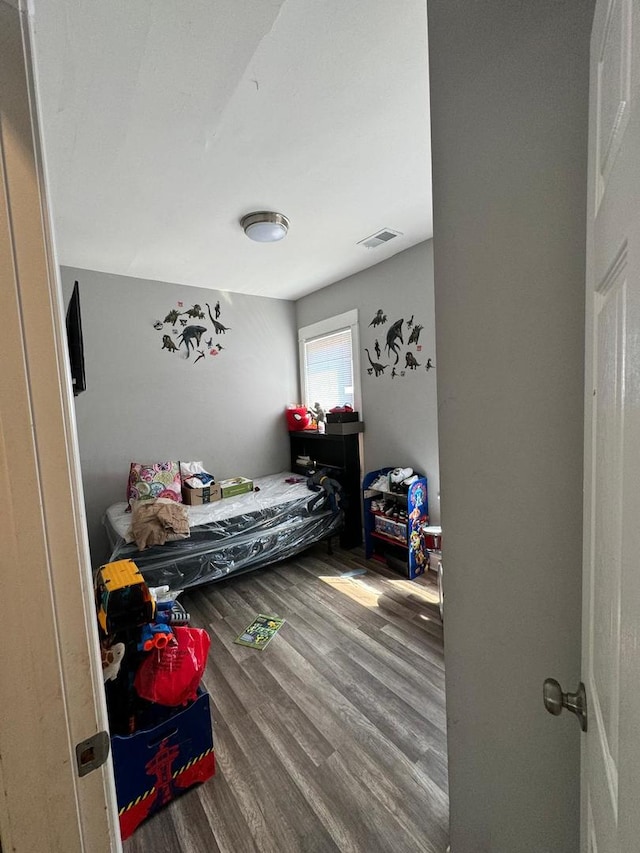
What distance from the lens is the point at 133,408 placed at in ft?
10.6

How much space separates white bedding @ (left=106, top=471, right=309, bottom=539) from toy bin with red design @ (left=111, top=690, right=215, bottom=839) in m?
1.34

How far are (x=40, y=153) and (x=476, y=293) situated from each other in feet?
2.91

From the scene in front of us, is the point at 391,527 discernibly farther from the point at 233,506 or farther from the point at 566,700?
the point at 566,700

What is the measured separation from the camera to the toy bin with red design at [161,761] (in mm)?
1202

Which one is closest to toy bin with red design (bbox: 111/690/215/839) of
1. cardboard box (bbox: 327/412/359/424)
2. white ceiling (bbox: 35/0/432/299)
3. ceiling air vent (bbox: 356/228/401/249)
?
white ceiling (bbox: 35/0/432/299)

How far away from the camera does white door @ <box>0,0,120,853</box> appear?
511 millimetres

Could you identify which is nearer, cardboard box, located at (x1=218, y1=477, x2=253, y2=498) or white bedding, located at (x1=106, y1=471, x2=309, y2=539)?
white bedding, located at (x1=106, y1=471, x2=309, y2=539)

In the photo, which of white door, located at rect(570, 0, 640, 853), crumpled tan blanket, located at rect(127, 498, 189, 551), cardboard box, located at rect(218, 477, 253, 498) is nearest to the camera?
white door, located at rect(570, 0, 640, 853)

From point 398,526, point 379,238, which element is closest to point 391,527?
point 398,526

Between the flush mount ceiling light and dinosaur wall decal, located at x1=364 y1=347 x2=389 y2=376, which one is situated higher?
the flush mount ceiling light

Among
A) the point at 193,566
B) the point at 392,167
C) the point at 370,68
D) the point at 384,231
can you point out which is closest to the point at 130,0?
the point at 370,68

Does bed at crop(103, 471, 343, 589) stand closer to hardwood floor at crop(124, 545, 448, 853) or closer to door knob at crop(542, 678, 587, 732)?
hardwood floor at crop(124, 545, 448, 853)

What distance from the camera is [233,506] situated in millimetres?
2936

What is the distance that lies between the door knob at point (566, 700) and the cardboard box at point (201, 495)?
2802 millimetres
